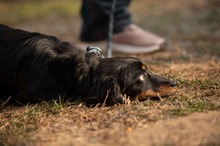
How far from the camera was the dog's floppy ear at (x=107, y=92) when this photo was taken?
372 centimetres

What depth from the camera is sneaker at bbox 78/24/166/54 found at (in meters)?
6.26

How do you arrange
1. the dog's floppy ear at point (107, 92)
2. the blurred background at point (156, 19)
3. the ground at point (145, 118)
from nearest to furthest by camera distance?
the ground at point (145, 118)
the dog's floppy ear at point (107, 92)
the blurred background at point (156, 19)

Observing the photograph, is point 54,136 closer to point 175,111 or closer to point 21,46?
point 175,111

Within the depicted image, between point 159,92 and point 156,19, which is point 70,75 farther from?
point 156,19

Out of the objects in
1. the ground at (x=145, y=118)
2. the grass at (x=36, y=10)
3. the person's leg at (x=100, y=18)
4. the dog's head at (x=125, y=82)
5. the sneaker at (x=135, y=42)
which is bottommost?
the ground at (x=145, y=118)

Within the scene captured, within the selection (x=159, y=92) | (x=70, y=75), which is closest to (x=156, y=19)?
(x=159, y=92)

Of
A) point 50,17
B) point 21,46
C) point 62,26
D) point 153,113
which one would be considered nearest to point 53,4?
point 50,17

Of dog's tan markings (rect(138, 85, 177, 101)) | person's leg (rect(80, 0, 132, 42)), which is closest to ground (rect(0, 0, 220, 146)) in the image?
dog's tan markings (rect(138, 85, 177, 101))

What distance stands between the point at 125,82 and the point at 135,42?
2.54 m

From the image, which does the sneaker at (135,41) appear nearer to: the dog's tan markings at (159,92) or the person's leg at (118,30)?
the person's leg at (118,30)

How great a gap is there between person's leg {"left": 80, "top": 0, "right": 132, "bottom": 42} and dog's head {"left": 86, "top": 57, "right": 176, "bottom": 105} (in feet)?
8.04

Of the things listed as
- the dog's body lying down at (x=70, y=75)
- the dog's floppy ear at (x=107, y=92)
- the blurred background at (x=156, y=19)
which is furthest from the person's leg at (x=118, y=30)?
the dog's floppy ear at (x=107, y=92)

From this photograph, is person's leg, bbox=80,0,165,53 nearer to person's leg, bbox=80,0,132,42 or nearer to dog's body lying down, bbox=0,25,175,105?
person's leg, bbox=80,0,132,42

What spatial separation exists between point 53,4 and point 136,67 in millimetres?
10180
